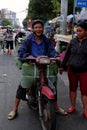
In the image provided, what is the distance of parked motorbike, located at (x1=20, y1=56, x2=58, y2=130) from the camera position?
5152mm

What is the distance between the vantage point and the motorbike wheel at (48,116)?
16.7 feet

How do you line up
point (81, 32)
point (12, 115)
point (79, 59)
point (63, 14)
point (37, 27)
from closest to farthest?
point (37, 27), point (81, 32), point (79, 59), point (12, 115), point (63, 14)

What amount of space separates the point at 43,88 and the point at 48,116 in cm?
47

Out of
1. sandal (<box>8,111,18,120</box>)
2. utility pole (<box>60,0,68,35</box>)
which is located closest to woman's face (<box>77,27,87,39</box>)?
sandal (<box>8,111,18,120</box>)

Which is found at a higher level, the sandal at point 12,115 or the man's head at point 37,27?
the man's head at point 37,27

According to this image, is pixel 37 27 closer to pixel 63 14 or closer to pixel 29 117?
pixel 29 117

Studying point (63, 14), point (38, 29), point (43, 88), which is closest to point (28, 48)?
point (38, 29)

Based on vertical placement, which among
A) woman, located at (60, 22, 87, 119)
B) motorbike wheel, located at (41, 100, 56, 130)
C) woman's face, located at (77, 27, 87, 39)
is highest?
woman's face, located at (77, 27, 87, 39)

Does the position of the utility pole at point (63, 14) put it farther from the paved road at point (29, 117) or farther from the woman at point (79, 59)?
the woman at point (79, 59)

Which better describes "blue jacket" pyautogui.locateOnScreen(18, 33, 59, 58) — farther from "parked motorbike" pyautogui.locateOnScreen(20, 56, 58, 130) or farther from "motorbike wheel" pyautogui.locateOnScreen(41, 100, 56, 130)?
"motorbike wheel" pyautogui.locateOnScreen(41, 100, 56, 130)

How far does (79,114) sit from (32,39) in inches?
68.2

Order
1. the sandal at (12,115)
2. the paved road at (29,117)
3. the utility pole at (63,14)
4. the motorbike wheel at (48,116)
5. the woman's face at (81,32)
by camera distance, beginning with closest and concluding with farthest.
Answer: the motorbike wheel at (48,116), the paved road at (29,117), the woman's face at (81,32), the sandal at (12,115), the utility pole at (63,14)

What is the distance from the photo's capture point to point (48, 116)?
17.2ft

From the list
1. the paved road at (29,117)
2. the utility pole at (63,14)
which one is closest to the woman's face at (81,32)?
the paved road at (29,117)
